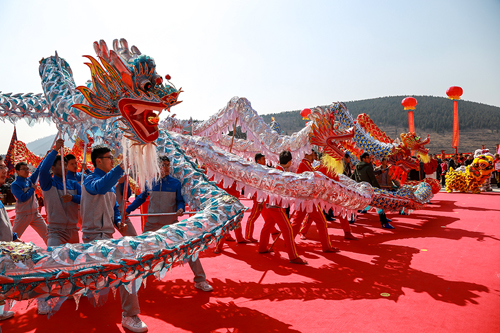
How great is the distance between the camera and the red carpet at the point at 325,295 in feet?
7.31

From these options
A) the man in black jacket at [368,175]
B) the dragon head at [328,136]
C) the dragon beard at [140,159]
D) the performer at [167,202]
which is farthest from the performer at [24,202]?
the man in black jacket at [368,175]

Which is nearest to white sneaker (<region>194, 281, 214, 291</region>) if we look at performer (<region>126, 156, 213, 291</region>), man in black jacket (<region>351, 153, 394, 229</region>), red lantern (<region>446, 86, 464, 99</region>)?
performer (<region>126, 156, 213, 291</region>)

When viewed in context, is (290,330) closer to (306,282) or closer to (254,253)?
(306,282)

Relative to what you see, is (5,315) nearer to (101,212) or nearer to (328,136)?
(101,212)

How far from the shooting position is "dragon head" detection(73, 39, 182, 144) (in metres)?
2.01

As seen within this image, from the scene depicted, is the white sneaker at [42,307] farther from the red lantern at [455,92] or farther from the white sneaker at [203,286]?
the red lantern at [455,92]

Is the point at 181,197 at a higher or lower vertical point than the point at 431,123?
lower

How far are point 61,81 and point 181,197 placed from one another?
1.39 m

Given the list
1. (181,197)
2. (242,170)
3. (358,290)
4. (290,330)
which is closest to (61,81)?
(181,197)

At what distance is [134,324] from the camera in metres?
2.12

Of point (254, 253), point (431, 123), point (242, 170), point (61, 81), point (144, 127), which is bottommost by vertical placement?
point (254, 253)

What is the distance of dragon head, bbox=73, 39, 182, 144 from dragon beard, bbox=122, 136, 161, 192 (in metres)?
0.08

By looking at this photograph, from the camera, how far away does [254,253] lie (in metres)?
4.12

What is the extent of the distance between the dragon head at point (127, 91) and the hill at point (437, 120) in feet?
92.8
